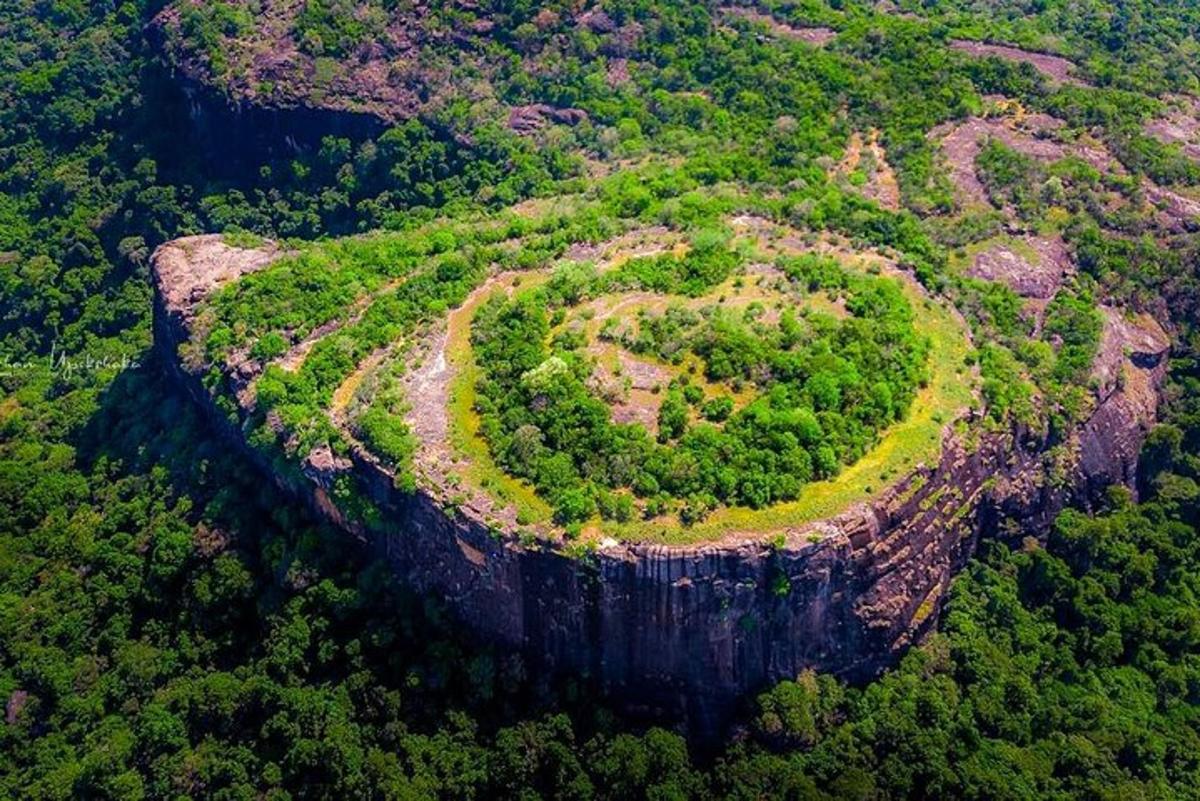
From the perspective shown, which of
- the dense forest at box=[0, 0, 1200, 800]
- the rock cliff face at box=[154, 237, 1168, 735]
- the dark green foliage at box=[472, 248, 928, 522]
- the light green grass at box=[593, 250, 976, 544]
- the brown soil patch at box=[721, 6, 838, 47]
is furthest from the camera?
the brown soil patch at box=[721, 6, 838, 47]

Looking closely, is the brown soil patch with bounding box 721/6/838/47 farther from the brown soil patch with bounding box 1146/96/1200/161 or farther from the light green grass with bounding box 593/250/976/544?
the light green grass with bounding box 593/250/976/544

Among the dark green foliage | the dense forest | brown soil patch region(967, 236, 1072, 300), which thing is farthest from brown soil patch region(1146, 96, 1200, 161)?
the dark green foliage

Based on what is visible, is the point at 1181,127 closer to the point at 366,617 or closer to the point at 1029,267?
the point at 1029,267

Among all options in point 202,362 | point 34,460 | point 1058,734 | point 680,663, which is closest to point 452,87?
point 202,362

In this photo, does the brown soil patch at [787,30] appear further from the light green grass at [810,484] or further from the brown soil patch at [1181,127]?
the light green grass at [810,484]

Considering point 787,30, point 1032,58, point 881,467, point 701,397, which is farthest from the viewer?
point 787,30

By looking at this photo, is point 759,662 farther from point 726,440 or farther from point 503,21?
point 503,21

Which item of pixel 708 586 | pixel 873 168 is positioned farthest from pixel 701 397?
pixel 873 168
